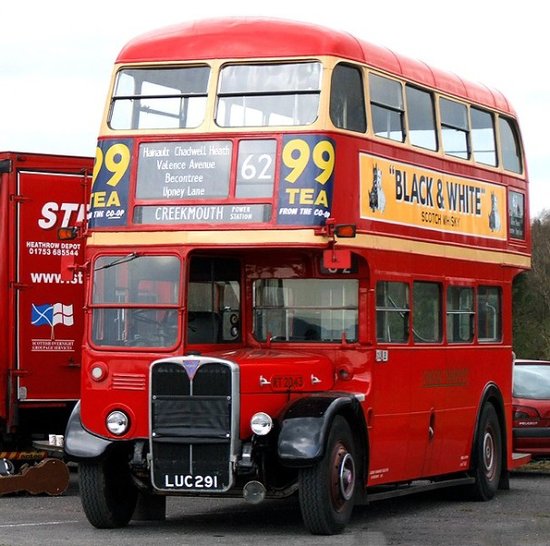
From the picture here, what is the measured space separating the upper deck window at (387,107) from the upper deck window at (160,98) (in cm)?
166

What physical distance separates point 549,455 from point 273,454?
793cm

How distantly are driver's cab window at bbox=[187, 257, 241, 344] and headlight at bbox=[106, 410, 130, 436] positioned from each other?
2.91ft

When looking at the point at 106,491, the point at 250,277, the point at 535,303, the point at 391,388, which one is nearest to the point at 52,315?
the point at 250,277

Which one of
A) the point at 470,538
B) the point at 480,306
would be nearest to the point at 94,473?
the point at 470,538

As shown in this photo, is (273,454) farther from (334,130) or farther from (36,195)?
(36,195)

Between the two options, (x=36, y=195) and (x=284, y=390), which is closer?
(x=284, y=390)

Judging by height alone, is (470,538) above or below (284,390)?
below

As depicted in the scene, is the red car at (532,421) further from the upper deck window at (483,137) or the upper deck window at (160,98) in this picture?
the upper deck window at (160,98)

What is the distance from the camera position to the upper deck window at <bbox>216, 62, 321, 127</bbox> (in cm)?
1508

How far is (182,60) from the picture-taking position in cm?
1551

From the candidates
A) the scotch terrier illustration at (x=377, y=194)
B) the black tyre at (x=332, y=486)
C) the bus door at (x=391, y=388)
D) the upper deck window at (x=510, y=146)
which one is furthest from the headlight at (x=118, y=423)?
the upper deck window at (x=510, y=146)

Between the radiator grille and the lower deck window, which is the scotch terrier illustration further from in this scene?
the radiator grille

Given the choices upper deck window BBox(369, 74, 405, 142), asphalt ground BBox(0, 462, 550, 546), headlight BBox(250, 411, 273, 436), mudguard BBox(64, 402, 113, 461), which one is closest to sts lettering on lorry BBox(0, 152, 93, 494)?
asphalt ground BBox(0, 462, 550, 546)

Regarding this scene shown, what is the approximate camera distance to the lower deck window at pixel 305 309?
15727mm
